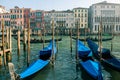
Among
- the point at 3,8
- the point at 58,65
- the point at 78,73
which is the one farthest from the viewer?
the point at 3,8

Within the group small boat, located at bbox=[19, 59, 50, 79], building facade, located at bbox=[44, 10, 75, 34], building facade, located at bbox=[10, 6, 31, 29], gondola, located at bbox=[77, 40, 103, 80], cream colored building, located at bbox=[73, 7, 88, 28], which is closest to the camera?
gondola, located at bbox=[77, 40, 103, 80]

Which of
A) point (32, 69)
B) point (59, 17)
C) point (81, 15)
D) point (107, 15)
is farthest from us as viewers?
point (81, 15)

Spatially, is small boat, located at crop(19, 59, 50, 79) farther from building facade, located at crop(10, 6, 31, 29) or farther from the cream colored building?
the cream colored building

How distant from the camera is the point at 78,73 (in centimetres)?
1415

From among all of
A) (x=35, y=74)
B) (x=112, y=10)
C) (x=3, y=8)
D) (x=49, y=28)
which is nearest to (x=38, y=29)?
(x=49, y=28)

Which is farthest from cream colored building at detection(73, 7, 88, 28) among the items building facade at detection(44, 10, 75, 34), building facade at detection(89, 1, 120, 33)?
building facade at detection(89, 1, 120, 33)

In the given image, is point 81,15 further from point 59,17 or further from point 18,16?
point 18,16

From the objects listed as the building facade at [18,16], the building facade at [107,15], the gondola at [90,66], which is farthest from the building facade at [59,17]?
the gondola at [90,66]

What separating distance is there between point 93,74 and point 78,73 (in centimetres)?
266

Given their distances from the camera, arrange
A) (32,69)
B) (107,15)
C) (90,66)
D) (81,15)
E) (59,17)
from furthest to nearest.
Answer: (81,15), (59,17), (107,15), (90,66), (32,69)

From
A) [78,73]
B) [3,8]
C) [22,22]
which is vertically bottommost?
[78,73]

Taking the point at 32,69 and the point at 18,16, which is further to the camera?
the point at 18,16

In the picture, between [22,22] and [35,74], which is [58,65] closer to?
[35,74]

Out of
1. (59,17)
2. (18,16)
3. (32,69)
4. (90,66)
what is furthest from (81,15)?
(32,69)
